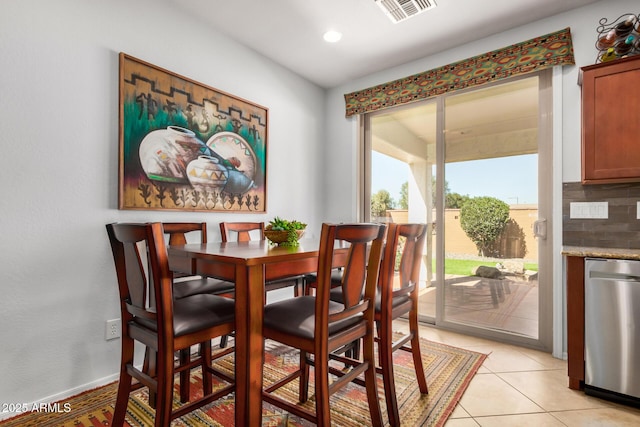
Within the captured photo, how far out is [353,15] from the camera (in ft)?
8.40

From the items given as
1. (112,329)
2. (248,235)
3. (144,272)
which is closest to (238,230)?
(248,235)

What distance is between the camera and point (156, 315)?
4.29 ft

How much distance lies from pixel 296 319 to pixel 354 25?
240 cm

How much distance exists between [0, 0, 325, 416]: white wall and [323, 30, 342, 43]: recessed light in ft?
4.07

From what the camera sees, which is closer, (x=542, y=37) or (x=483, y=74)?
(x=542, y=37)

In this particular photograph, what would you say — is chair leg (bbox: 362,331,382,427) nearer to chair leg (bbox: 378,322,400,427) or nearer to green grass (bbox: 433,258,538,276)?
chair leg (bbox: 378,322,400,427)

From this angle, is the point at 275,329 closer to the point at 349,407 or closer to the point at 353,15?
the point at 349,407

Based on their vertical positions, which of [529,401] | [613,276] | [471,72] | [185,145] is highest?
[471,72]

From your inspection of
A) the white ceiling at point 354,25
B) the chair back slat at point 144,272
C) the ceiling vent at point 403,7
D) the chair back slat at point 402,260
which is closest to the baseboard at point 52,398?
the chair back slat at point 144,272

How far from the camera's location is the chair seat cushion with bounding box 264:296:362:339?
1.36 meters

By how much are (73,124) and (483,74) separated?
10.1 ft

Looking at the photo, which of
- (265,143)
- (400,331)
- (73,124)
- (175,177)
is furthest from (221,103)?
(400,331)

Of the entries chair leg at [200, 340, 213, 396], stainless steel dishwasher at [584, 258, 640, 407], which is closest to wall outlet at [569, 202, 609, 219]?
stainless steel dishwasher at [584, 258, 640, 407]

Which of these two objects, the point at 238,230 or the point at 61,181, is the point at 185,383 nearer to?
the point at 238,230
